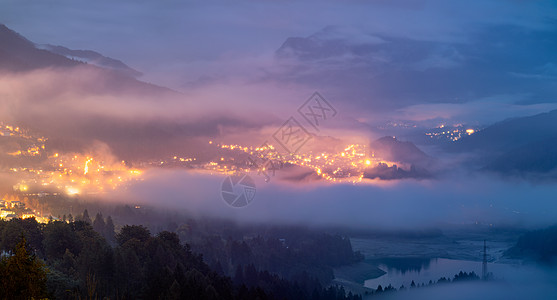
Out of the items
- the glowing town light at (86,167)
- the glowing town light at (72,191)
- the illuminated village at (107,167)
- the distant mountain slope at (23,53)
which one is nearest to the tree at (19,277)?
the illuminated village at (107,167)

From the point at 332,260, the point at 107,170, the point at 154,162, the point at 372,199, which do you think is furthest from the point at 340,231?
the point at 107,170

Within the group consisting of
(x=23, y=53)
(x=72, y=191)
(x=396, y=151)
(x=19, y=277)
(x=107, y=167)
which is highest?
(x=23, y=53)

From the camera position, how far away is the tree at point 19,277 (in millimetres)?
17312

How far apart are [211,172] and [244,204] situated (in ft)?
45.2

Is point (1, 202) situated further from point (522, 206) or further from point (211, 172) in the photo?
point (522, 206)

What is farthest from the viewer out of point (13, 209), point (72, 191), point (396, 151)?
point (396, 151)

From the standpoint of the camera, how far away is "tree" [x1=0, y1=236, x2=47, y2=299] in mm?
17312

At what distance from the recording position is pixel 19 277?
17469 mm

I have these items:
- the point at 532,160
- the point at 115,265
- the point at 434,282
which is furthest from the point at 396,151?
the point at 115,265

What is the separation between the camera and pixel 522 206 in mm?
161250

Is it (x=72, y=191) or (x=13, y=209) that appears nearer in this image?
(x=13, y=209)

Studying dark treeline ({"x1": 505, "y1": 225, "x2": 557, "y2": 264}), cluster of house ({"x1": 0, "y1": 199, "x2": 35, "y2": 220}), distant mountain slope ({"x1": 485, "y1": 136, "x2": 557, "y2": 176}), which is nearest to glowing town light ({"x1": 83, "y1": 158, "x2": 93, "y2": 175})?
cluster of house ({"x1": 0, "y1": 199, "x2": 35, "y2": 220})

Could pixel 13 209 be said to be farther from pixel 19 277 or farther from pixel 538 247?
pixel 538 247

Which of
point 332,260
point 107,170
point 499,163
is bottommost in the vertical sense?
point 332,260
